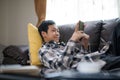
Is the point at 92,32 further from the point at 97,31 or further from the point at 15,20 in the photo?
the point at 15,20

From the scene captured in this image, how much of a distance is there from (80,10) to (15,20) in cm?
101

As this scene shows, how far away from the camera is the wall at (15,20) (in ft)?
9.36

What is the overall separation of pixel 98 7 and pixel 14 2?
50.2 inches

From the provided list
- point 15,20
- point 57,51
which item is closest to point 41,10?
point 15,20

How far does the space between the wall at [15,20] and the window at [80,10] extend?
0.34 m

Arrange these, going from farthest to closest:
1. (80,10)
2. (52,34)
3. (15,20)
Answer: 1. (15,20)
2. (80,10)
3. (52,34)

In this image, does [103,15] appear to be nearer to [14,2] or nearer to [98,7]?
[98,7]

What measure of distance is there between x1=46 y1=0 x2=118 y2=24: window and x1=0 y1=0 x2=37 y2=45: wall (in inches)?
13.5

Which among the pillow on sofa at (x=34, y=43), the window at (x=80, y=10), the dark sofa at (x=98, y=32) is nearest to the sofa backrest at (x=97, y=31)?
the dark sofa at (x=98, y=32)

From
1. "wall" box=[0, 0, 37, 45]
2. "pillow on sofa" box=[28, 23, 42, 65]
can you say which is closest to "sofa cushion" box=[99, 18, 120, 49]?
"pillow on sofa" box=[28, 23, 42, 65]

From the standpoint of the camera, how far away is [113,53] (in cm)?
156

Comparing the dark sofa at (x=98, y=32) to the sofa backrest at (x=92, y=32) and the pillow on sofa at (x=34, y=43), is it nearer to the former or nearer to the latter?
the sofa backrest at (x=92, y=32)

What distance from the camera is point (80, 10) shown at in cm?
259

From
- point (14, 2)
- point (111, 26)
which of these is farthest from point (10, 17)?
point (111, 26)
